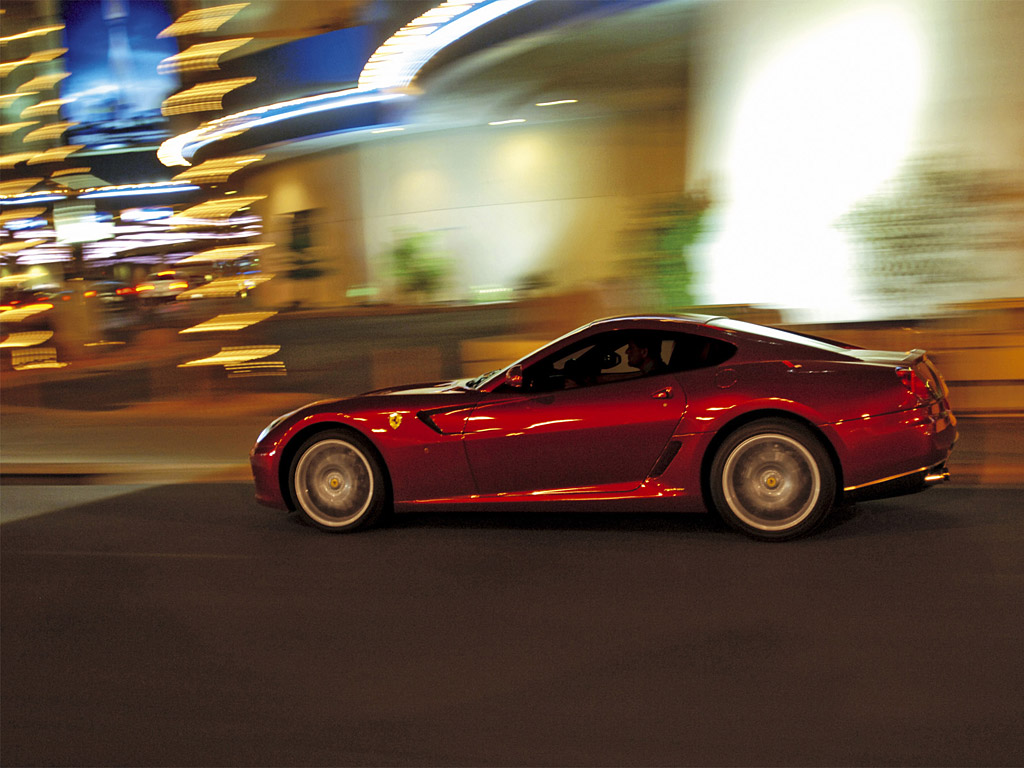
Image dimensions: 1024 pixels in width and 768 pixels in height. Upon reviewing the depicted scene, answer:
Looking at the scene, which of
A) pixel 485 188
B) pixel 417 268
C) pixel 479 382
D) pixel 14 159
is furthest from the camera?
pixel 485 188

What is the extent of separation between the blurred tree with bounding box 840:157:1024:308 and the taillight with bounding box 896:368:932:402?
5326 mm

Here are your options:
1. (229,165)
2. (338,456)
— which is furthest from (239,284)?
(338,456)

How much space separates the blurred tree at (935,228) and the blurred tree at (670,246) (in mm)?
1764

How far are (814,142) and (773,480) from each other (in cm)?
1031

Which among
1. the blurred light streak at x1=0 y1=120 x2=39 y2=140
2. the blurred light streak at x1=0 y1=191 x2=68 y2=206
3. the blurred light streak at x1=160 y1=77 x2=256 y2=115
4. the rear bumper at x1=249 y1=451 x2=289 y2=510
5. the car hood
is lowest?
the rear bumper at x1=249 y1=451 x2=289 y2=510

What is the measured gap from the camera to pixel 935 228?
1016 cm

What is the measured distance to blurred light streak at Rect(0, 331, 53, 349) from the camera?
18.8 m

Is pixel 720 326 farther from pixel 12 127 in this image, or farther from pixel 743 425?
pixel 12 127

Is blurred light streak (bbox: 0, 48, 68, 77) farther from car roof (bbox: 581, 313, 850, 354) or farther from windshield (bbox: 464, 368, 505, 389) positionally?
car roof (bbox: 581, 313, 850, 354)

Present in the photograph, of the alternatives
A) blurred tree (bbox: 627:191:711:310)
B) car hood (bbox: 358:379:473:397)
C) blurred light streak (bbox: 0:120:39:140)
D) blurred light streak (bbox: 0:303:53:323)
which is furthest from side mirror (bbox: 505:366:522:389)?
blurred light streak (bbox: 0:303:53:323)

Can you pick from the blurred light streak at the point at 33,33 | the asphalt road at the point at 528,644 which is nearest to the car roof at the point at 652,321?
the asphalt road at the point at 528,644

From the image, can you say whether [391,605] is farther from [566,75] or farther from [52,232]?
[52,232]

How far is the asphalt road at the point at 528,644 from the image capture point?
3.18 meters

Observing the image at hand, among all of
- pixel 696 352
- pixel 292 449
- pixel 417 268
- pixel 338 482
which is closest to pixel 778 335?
pixel 696 352
